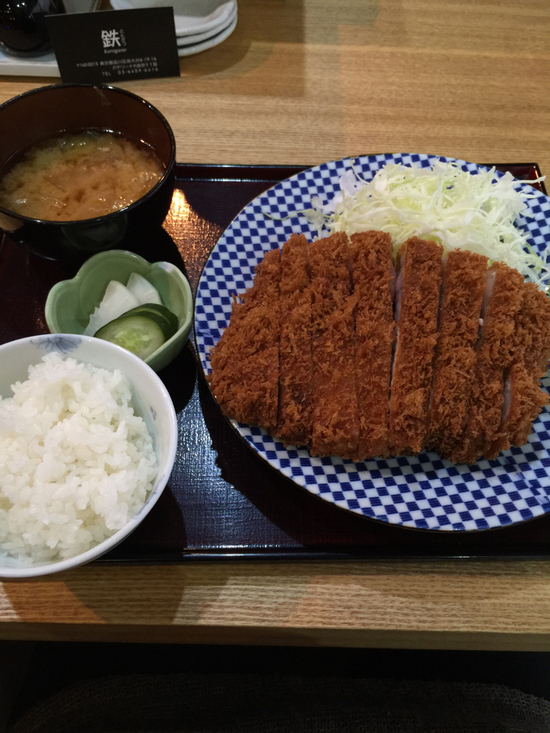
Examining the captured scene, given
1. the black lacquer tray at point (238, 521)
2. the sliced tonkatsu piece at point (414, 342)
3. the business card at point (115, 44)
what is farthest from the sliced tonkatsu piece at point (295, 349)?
the business card at point (115, 44)

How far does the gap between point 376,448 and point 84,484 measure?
0.77 metres

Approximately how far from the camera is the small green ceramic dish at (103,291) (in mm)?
1611

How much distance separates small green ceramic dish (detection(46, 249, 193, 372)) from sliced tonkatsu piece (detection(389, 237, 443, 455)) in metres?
0.65

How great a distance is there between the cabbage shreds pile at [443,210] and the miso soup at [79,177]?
2.13 feet

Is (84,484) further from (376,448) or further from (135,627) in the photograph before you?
(376,448)

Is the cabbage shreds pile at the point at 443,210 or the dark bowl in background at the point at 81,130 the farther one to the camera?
the cabbage shreds pile at the point at 443,210

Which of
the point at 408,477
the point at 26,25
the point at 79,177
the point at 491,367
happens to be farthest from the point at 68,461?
the point at 26,25

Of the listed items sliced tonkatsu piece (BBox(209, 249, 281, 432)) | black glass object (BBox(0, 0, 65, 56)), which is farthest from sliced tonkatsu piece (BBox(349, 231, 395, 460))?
black glass object (BBox(0, 0, 65, 56))

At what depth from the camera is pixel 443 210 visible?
6.54 ft

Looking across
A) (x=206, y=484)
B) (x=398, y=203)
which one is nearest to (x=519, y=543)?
(x=206, y=484)

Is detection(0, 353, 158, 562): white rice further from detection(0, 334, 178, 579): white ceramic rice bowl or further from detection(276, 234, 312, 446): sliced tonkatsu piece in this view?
detection(276, 234, 312, 446): sliced tonkatsu piece

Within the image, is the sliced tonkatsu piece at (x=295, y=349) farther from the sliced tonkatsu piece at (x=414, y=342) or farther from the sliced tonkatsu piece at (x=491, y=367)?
the sliced tonkatsu piece at (x=491, y=367)

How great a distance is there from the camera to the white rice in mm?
1159

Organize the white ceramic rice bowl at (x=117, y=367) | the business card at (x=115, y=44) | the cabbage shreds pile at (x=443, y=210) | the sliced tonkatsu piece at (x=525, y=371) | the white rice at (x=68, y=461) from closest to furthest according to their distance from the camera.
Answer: the white rice at (x=68, y=461)
the white ceramic rice bowl at (x=117, y=367)
the sliced tonkatsu piece at (x=525, y=371)
the cabbage shreds pile at (x=443, y=210)
the business card at (x=115, y=44)
